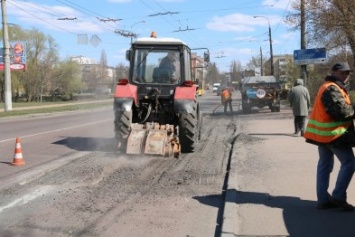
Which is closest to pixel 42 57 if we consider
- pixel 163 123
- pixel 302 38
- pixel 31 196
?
pixel 302 38

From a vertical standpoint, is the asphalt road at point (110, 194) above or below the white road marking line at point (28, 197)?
below

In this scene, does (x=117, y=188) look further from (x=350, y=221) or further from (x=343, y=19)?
(x=343, y=19)

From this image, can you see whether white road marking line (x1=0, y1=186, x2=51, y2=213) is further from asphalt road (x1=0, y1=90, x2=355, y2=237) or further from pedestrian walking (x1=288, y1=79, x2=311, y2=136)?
pedestrian walking (x1=288, y1=79, x2=311, y2=136)

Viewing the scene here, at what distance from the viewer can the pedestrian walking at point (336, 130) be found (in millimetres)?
5727

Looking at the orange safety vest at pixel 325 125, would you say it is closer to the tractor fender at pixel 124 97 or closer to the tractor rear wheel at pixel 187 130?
the tractor rear wheel at pixel 187 130

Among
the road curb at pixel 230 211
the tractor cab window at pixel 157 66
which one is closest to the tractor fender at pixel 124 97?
the tractor cab window at pixel 157 66

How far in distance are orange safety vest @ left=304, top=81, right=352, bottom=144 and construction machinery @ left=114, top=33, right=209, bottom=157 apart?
4561mm

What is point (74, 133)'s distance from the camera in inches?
647

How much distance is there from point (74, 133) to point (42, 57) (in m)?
55.0

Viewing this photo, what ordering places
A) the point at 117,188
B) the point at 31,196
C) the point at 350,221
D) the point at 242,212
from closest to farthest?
the point at 350,221 < the point at 242,212 < the point at 31,196 < the point at 117,188

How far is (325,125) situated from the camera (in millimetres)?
5863

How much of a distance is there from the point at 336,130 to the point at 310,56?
17412mm

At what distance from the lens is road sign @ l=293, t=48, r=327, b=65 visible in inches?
867

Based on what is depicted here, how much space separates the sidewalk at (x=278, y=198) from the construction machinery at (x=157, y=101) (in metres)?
1.46
